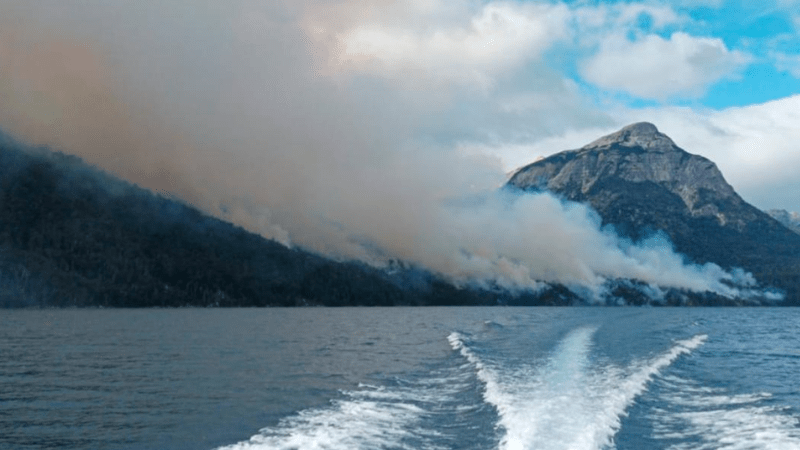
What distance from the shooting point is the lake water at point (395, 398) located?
3108 centimetres

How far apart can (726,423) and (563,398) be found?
31.3 ft

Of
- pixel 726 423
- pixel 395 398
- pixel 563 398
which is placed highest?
pixel 563 398

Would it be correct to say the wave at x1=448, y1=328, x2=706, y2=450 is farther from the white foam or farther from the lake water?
the white foam

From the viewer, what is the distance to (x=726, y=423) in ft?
117

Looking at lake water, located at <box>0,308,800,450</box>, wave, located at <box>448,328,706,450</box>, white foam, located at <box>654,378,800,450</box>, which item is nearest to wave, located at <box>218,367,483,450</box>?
lake water, located at <box>0,308,800,450</box>

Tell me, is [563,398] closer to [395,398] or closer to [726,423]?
[726,423]

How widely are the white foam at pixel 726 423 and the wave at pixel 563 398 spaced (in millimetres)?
2794

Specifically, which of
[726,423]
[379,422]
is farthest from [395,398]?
[726,423]

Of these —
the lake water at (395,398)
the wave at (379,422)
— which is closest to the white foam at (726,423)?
the lake water at (395,398)

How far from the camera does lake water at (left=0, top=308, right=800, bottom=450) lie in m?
31.1

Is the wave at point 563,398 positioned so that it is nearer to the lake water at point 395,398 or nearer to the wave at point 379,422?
the lake water at point 395,398

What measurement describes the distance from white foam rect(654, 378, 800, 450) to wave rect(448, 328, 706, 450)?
110 inches

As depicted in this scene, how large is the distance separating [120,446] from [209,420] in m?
6.21

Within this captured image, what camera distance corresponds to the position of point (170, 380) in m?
50.0
